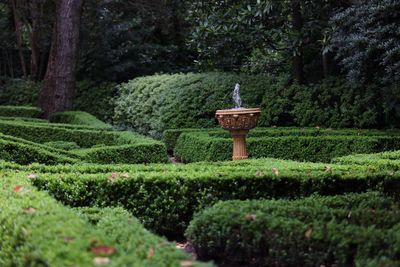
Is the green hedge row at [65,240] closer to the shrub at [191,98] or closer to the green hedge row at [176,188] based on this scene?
the green hedge row at [176,188]

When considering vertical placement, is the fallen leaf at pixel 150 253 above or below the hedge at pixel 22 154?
below

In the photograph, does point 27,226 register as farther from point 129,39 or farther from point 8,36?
point 8,36

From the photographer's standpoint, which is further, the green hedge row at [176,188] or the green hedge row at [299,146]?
the green hedge row at [299,146]

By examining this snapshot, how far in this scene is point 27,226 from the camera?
3307mm

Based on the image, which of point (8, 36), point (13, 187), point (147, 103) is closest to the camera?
point (13, 187)

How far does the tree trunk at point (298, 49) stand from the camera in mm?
13422

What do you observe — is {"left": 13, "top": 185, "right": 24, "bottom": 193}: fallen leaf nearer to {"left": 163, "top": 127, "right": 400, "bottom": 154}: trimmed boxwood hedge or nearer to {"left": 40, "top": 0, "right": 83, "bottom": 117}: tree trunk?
{"left": 163, "top": 127, "right": 400, "bottom": 154}: trimmed boxwood hedge

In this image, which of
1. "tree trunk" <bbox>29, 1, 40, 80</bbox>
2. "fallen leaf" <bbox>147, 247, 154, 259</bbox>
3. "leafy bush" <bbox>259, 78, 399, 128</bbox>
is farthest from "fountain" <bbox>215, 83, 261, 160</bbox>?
"tree trunk" <bbox>29, 1, 40, 80</bbox>

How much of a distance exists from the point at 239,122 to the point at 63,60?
28.3 feet

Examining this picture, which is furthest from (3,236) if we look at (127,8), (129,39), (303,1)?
(127,8)

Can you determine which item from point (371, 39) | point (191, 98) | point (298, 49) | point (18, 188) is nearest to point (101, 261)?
point (18, 188)

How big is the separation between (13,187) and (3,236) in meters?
1.03

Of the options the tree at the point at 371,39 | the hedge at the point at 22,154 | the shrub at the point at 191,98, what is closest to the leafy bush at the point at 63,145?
the hedge at the point at 22,154

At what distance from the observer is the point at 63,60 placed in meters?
16.4
